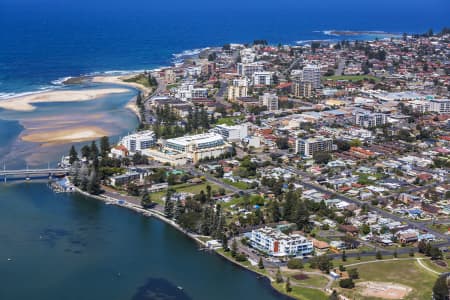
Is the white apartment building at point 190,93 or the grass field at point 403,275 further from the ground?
the white apartment building at point 190,93

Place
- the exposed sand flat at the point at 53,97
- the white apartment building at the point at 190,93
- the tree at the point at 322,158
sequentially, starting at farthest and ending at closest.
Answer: the white apartment building at the point at 190,93 < the exposed sand flat at the point at 53,97 < the tree at the point at 322,158

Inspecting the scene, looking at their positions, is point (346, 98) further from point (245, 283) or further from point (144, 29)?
point (144, 29)

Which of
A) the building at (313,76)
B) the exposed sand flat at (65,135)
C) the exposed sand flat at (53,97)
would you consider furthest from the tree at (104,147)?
the building at (313,76)

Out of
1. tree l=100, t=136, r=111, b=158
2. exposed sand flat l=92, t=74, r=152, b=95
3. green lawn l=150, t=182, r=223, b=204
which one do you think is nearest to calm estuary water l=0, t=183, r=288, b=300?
green lawn l=150, t=182, r=223, b=204

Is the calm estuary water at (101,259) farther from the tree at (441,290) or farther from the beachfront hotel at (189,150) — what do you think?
the beachfront hotel at (189,150)

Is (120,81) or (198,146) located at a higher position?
(120,81)

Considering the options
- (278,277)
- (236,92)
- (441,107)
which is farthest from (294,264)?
(236,92)

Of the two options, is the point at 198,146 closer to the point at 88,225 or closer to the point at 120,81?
the point at 88,225
